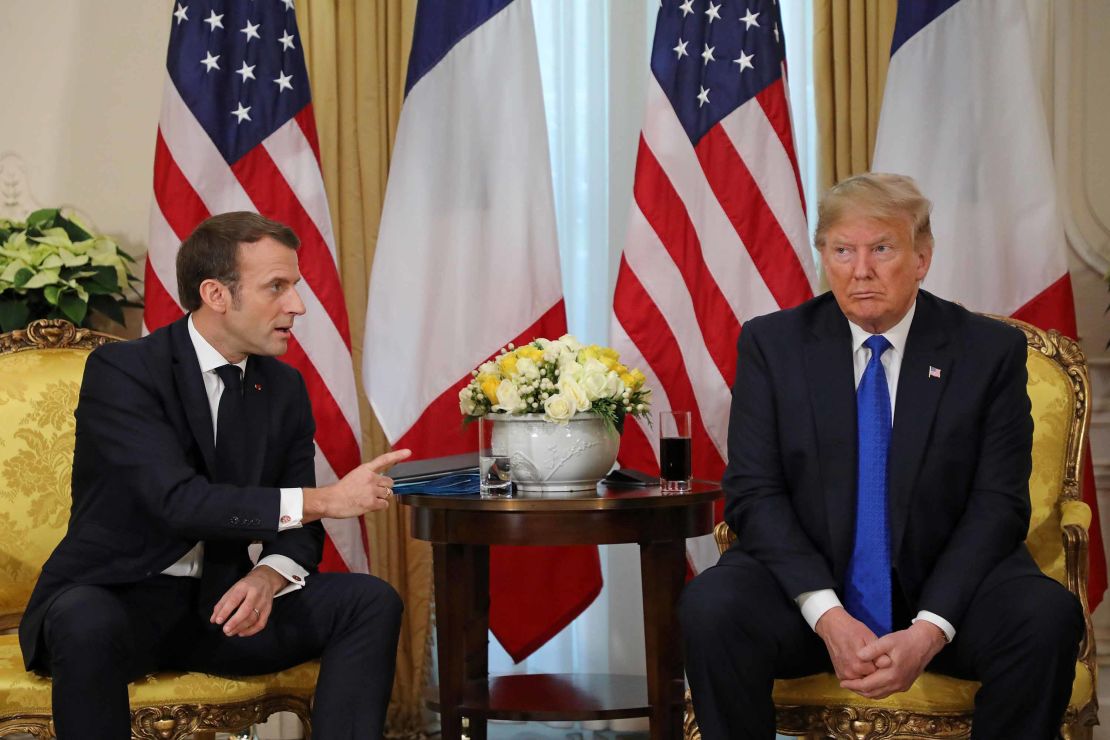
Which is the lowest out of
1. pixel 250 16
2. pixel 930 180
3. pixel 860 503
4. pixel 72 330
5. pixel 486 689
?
pixel 486 689

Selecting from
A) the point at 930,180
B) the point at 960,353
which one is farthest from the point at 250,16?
the point at 960,353

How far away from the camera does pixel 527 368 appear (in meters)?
3.05

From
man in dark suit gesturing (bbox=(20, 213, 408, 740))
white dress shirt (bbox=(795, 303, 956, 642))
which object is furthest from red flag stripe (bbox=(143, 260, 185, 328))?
white dress shirt (bbox=(795, 303, 956, 642))

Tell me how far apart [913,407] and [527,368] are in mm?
947

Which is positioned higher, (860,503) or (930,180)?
(930,180)

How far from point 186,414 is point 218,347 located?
190 mm

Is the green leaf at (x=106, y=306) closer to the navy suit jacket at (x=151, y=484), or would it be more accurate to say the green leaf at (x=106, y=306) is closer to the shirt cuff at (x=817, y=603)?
the navy suit jacket at (x=151, y=484)

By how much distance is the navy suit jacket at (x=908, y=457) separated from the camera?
2.61 m

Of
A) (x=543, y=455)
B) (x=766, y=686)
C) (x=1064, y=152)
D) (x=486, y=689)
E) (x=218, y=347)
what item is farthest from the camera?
(x=1064, y=152)

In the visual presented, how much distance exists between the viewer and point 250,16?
389 cm

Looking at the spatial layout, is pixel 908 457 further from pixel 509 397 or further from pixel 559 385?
pixel 509 397

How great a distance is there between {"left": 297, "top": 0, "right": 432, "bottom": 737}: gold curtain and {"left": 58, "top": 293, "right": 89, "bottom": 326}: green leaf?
0.91 m

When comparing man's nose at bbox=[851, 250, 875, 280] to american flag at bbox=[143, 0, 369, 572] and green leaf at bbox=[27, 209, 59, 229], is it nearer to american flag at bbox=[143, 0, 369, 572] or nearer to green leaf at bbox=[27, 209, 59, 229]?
american flag at bbox=[143, 0, 369, 572]

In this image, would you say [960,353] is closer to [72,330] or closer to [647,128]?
[647,128]
